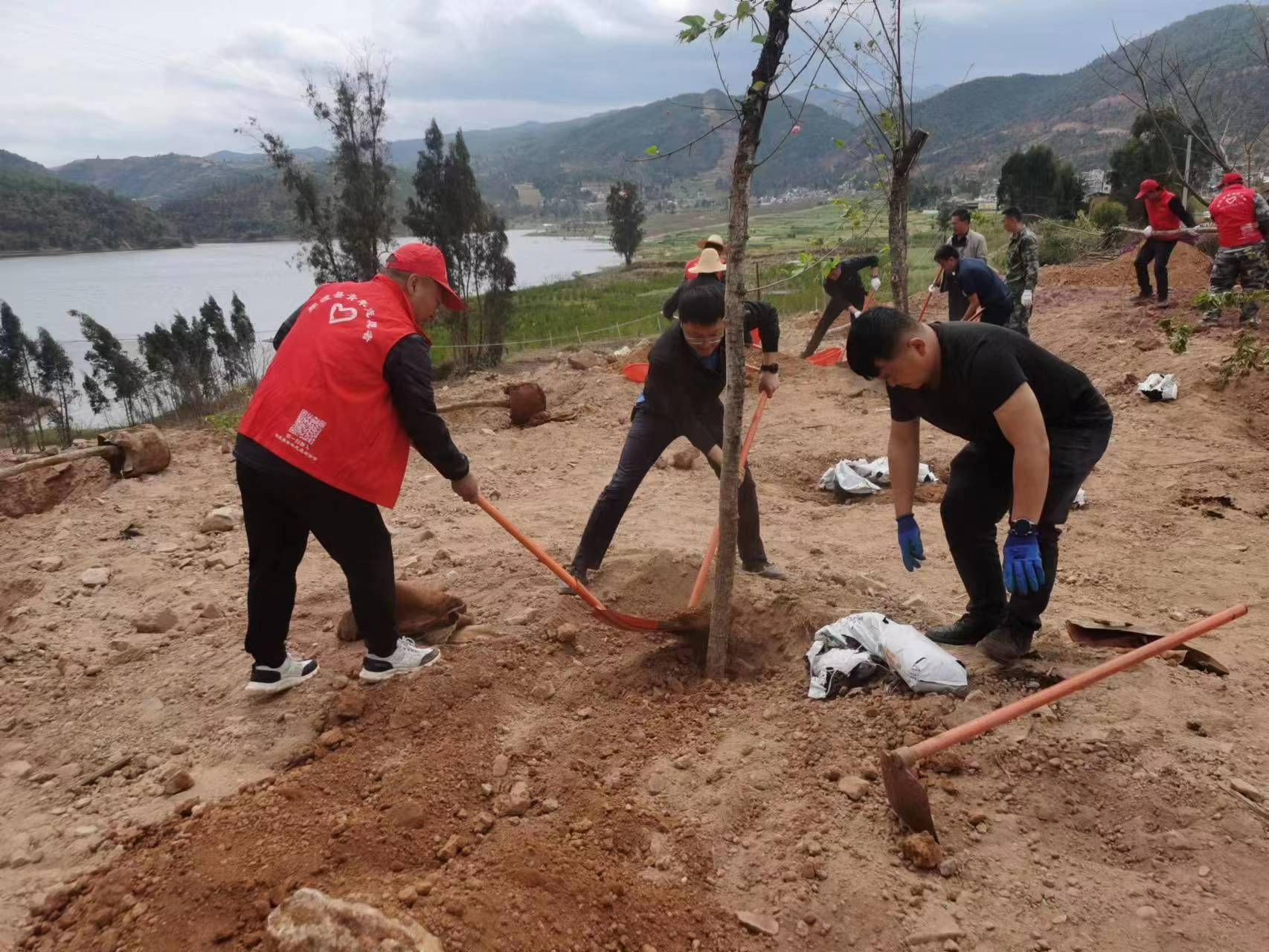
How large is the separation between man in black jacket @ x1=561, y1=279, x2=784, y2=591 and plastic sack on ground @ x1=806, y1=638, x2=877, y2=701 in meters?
0.94

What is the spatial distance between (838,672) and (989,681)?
0.46 metres

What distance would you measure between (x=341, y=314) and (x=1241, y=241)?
8205 millimetres

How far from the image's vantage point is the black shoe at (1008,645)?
267 cm

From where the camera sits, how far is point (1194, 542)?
4082mm

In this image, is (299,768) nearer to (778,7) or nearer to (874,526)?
(778,7)

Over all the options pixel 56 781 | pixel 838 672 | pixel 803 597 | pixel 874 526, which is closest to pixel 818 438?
pixel 874 526

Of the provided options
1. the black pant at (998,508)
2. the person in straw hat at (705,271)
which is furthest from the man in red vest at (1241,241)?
the black pant at (998,508)

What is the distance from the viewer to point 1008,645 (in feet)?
8.77

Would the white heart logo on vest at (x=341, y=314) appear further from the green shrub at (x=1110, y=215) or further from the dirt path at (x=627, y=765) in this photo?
the green shrub at (x=1110, y=215)

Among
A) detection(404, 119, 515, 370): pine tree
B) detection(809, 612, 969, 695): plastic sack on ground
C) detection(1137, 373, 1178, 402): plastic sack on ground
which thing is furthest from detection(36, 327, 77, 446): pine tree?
detection(809, 612, 969, 695): plastic sack on ground

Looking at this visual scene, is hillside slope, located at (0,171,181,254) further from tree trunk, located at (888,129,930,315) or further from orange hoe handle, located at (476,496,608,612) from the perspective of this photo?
orange hoe handle, located at (476,496,608,612)

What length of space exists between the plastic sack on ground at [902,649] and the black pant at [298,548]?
1548 millimetres

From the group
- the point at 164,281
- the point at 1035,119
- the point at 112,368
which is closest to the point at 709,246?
the point at 112,368

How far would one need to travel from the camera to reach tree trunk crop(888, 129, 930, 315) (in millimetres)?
7039
